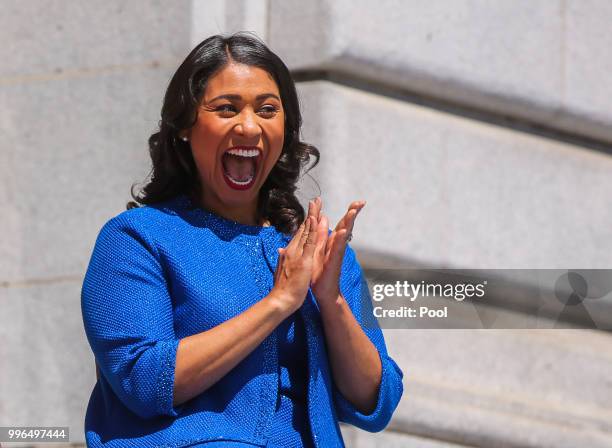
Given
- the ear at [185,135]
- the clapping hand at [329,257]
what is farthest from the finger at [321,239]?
the ear at [185,135]

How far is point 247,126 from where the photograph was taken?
3.32 metres

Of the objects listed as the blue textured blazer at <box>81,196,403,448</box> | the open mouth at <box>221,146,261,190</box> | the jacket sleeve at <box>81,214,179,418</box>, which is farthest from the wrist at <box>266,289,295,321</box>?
the open mouth at <box>221,146,261,190</box>

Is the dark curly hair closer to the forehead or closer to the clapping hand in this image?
the forehead

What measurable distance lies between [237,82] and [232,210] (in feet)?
1.10

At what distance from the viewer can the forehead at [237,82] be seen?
3355mm

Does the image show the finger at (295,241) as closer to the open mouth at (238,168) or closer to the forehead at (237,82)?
the open mouth at (238,168)

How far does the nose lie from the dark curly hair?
12 centimetres

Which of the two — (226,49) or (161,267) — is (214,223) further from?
(226,49)

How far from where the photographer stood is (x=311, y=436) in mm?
3160

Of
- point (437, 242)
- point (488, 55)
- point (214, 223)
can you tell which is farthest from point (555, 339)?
point (214, 223)

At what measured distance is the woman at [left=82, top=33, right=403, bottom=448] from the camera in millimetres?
3041

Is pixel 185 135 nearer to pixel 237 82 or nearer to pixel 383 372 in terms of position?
pixel 237 82

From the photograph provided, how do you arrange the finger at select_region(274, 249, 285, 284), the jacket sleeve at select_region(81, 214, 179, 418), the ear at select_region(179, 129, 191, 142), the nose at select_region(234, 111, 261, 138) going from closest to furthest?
the jacket sleeve at select_region(81, 214, 179, 418), the finger at select_region(274, 249, 285, 284), the nose at select_region(234, 111, 261, 138), the ear at select_region(179, 129, 191, 142)

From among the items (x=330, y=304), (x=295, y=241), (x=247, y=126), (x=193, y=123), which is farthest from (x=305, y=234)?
(x=193, y=123)
